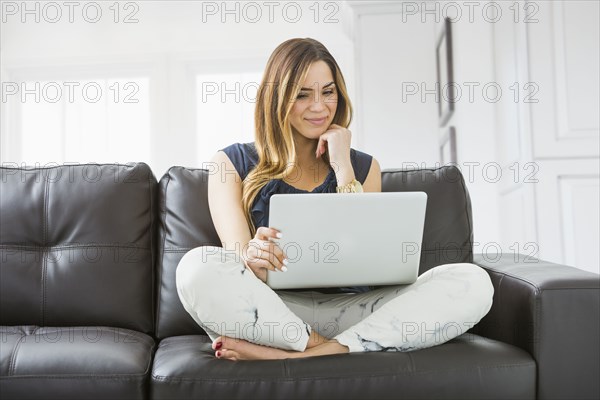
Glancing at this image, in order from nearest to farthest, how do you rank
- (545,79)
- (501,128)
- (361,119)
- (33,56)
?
(545,79)
(501,128)
(361,119)
(33,56)

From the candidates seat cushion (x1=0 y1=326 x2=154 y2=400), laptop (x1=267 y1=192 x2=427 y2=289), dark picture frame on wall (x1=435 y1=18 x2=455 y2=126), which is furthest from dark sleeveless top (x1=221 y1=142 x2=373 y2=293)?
dark picture frame on wall (x1=435 y1=18 x2=455 y2=126)

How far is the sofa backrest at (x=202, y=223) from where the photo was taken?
1776 millimetres

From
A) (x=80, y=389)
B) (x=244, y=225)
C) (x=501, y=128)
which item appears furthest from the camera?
(x=501, y=128)

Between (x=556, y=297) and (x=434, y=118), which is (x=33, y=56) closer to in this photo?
(x=434, y=118)

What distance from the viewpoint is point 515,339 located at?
1467mm

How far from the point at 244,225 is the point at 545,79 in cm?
170

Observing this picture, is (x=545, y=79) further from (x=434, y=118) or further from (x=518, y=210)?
(x=434, y=118)

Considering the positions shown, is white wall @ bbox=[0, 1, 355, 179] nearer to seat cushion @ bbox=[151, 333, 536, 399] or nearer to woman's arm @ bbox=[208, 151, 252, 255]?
woman's arm @ bbox=[208, 151, 252, 255]

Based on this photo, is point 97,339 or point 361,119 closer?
point 97,339

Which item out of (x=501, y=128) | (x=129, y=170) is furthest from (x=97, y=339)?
(x=501, y=128)

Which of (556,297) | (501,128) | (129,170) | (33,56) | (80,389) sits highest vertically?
(33,56)

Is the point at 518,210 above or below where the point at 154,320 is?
above

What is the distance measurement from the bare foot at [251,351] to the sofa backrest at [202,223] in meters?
0.39

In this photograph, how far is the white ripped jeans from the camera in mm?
1373
